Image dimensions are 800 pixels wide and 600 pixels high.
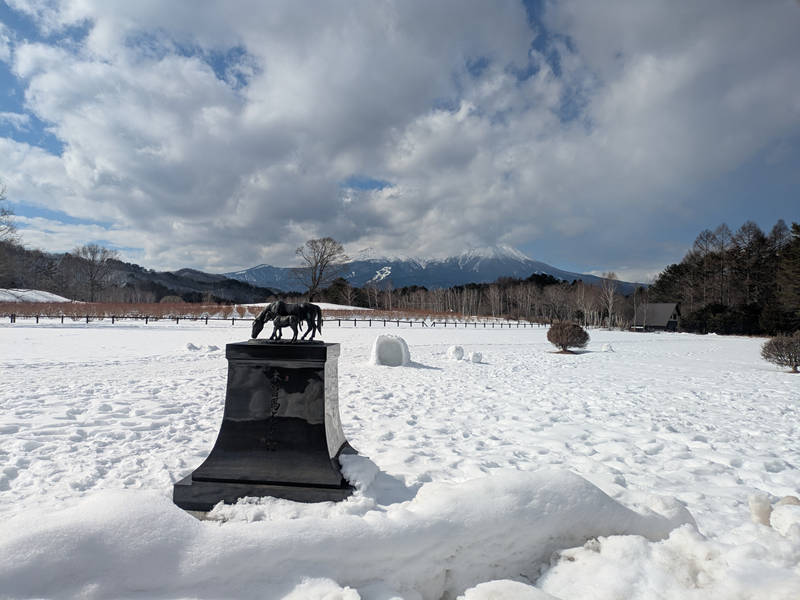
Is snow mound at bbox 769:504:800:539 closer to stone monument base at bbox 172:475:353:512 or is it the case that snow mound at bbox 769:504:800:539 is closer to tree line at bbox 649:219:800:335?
stone monument base at bbox 172:475:353:512

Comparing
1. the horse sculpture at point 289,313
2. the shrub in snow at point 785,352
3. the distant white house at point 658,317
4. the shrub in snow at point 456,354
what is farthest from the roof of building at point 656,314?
the horse sculpture at point 289,313

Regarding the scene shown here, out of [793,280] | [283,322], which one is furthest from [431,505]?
[793,280]

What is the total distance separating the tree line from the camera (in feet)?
123

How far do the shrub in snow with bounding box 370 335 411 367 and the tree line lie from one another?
39.3m

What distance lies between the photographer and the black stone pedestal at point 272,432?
10.4ft

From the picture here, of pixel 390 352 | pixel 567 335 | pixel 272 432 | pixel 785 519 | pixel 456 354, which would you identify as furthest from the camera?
pixel 567 335

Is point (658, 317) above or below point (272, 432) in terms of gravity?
above

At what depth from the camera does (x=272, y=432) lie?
3.31 meters

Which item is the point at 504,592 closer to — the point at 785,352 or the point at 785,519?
the point at 785,519

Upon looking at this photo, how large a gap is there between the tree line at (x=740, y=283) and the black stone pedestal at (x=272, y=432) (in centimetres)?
4543

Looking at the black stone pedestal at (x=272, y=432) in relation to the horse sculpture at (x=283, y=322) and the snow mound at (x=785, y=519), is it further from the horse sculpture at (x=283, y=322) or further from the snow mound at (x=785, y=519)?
the snow mound at (x=785, y=519)

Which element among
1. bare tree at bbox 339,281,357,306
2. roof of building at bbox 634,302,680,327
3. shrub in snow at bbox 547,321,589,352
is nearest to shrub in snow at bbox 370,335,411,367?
shrub in snow at bbox 547,321,589,352

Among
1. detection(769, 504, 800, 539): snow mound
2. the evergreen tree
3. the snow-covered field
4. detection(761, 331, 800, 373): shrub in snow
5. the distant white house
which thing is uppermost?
the evergreen tree

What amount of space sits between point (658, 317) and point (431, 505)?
195 ft
